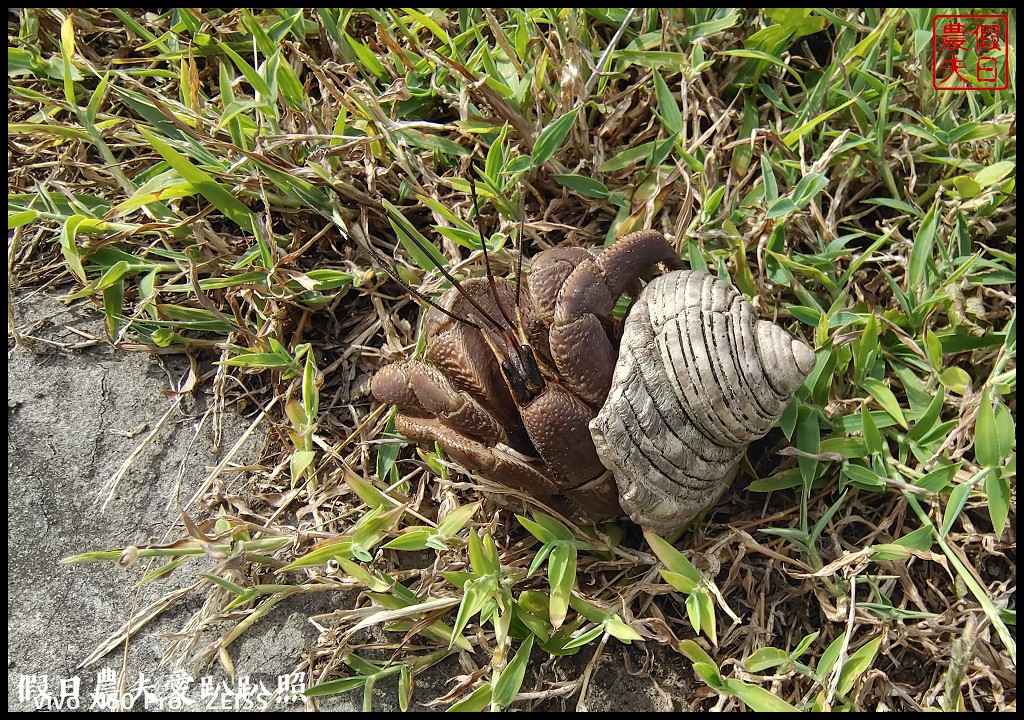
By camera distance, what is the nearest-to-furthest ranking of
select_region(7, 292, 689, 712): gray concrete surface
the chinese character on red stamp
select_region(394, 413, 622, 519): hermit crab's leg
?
select_region(394, 413, 622, 519): hermit crab's leg
select_region(7, 292, 689, 712): gray concrete surface
the chinese character on red stamp

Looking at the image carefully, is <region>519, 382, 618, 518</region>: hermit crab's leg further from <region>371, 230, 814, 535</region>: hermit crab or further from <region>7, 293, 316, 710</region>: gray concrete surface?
<region>7, 293, 316, 710</region>: gray concrete surface

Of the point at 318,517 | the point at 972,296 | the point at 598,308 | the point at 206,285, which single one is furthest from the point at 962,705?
the point at 206,285

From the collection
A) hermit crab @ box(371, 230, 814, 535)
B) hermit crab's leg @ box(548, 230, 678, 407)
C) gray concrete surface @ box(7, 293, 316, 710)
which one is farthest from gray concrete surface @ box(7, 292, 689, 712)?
hermit crab's leg @ box(548, 230, 678, 407)

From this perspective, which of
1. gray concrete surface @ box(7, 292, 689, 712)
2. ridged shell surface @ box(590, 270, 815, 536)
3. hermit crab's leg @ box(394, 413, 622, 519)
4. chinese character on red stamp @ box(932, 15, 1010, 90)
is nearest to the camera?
ridged shell surface @ box(590, 270, 815, 536)

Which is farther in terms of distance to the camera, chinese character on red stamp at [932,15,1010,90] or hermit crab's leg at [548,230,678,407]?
chinese character on red stamp at [932,15,1010,90]

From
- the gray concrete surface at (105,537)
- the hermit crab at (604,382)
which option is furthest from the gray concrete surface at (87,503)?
the hermit crab at (604,382)

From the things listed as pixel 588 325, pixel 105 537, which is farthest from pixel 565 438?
pixel 105 537
